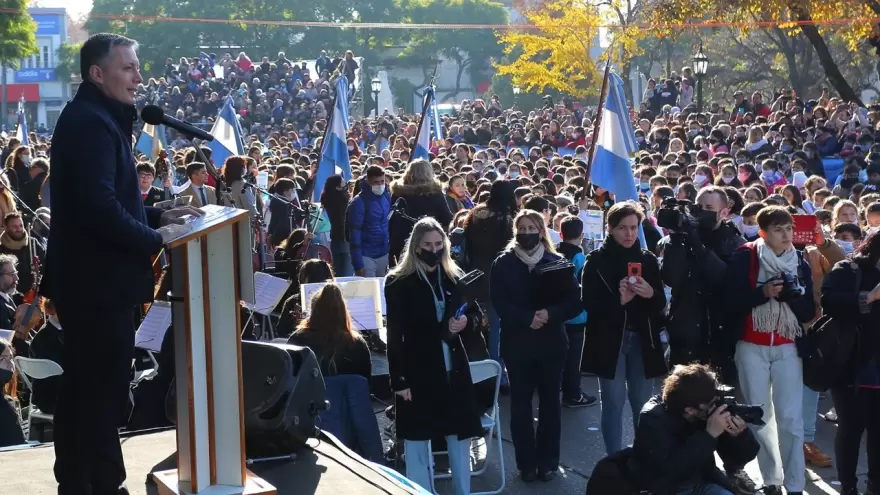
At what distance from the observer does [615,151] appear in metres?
12.2

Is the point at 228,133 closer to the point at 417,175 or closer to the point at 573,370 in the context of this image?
the point at 417,175

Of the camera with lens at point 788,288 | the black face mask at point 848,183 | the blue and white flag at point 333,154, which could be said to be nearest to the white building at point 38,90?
the blue and white flag at point 333,154

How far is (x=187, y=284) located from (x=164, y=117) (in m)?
0.56

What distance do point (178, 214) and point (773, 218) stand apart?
13.3ft

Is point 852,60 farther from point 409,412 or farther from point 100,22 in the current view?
point 100,22

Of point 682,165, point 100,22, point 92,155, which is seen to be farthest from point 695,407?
point 100,22

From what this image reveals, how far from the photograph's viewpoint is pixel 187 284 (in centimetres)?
409

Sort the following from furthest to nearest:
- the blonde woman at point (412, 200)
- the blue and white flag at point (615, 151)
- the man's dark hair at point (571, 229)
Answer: the blue and white flag at point (615, 151) → the blonde woman at point (412, 200) → the man's dark hair at point (571, 229)

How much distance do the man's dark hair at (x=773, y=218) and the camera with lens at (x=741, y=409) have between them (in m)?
1.74

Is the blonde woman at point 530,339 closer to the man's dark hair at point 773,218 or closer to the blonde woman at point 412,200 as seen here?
the man's dark hair at point 773,218

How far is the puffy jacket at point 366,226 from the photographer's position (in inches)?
496

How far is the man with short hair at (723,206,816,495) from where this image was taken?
7133 mm

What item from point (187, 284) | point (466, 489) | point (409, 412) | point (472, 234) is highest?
point (187, 284)

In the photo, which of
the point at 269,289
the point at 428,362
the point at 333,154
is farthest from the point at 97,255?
the point at 333,154
